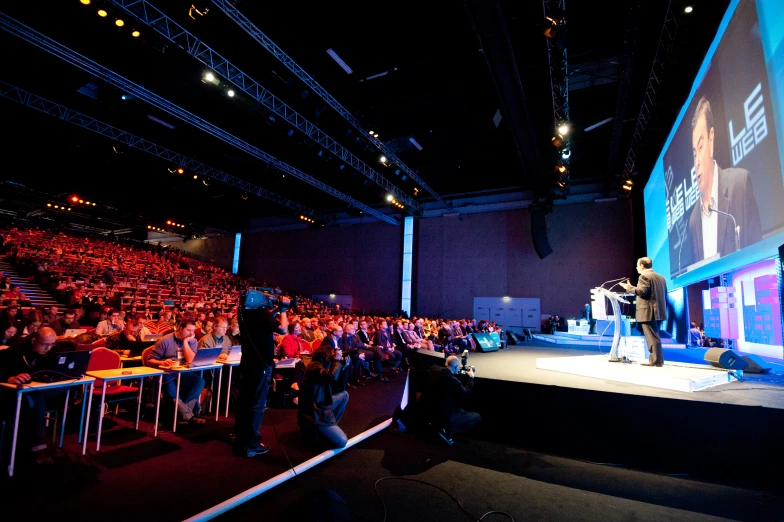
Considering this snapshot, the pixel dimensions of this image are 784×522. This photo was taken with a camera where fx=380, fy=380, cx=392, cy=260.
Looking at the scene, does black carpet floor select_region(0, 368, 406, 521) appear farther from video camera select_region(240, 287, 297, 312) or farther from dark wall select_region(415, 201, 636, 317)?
dark wall select_region(415, 201, 636, 317)

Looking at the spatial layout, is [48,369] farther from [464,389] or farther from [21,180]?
[21,180]

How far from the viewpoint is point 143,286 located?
12.5 m

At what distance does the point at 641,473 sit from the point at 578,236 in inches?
536

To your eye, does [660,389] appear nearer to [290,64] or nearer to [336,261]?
[290,64]

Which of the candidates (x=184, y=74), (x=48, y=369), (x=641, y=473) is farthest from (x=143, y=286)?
(x=641, y=473)

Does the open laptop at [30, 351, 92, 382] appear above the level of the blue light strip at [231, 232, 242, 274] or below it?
below

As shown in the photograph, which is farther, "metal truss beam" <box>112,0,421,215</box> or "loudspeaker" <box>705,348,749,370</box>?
"metal truss beam" <box>112,0,421,215</box>

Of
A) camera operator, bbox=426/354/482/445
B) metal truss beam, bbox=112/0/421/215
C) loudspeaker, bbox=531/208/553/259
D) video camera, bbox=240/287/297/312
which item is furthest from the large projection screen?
metal truss beam, bbox=112/0/421/215

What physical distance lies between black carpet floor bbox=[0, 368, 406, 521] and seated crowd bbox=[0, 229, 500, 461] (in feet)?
1.16

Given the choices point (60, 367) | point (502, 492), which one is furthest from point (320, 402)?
point (60, 367)

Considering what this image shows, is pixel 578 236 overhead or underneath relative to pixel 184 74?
underneath

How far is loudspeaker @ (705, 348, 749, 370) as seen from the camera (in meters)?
4.43

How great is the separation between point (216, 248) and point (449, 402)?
24.0m

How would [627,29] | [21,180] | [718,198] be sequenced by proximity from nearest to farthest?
[718,198] → [627,29] → [21,180]
